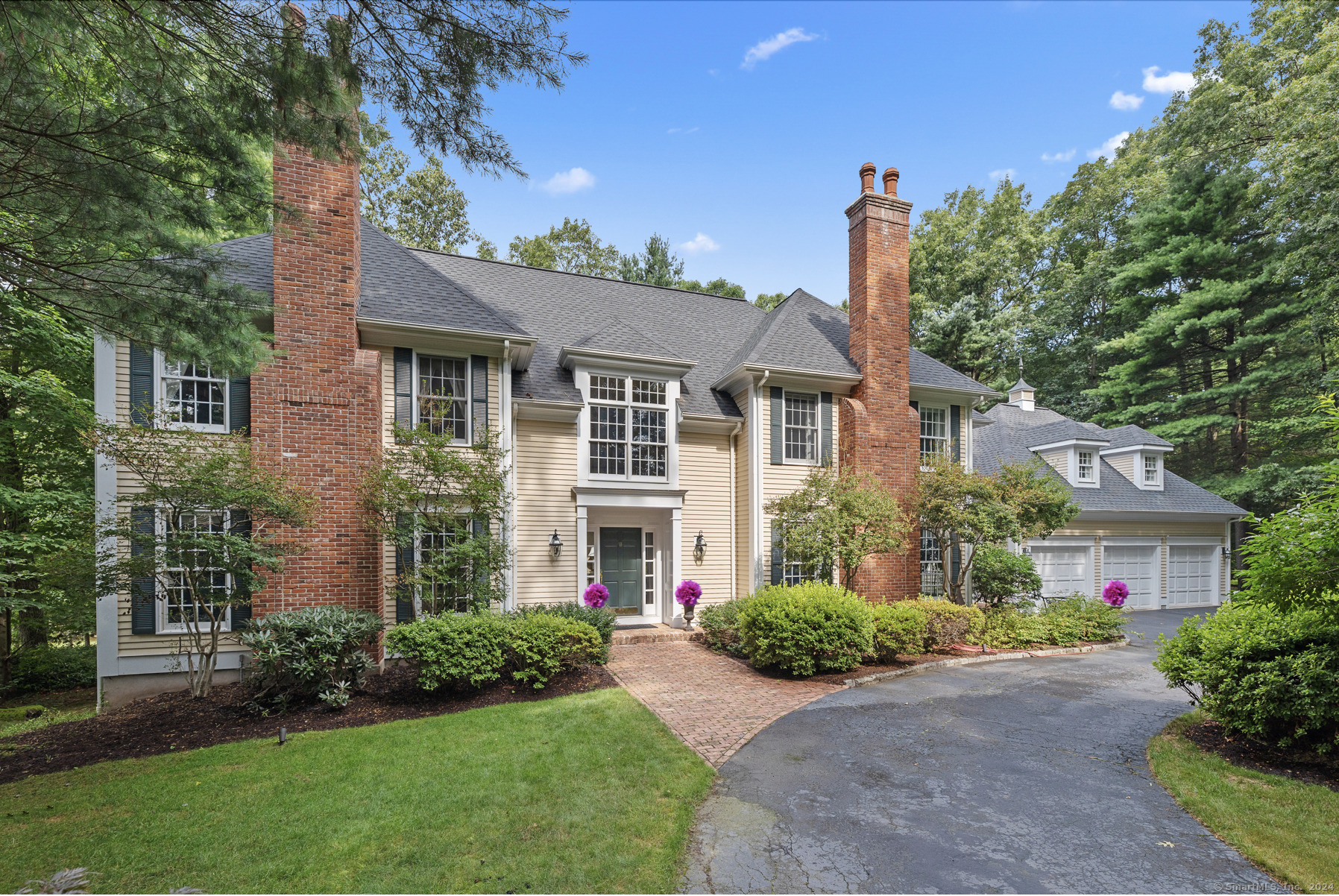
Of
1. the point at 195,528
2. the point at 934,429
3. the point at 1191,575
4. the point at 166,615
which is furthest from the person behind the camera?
the point at 1191,575

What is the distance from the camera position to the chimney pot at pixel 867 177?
42.2 feet

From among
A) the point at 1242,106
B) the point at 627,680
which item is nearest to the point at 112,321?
the point at 627,680

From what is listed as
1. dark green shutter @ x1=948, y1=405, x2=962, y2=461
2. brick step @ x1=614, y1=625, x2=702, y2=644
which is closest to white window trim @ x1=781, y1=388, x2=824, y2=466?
dark green shutter @ x1=948, y1=405, x2=962, y2=461

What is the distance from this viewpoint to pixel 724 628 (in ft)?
34.6

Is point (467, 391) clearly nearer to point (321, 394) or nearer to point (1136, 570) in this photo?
point (321, 394)

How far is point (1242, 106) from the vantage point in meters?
18.5

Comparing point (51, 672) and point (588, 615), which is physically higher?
point (588, 615)

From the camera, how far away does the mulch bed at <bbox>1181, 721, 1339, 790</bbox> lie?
515 cm

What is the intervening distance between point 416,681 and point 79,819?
3296 mm

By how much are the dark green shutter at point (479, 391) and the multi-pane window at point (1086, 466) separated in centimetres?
1792

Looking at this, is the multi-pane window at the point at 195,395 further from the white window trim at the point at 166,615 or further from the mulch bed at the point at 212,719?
the mulch bed at the point at 212,719

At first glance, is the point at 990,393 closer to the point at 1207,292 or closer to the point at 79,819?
the point at 1207,292

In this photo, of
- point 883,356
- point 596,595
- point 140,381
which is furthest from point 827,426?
point 140,381

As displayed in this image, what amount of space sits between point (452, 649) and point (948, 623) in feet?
29.8
